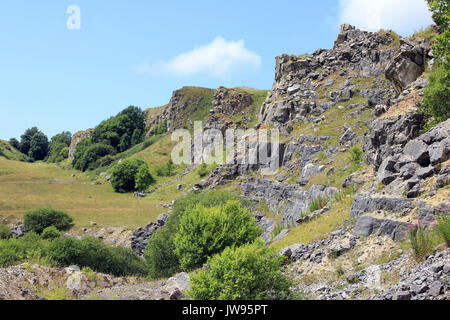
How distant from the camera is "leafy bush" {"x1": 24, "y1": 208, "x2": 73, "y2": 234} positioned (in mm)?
61094

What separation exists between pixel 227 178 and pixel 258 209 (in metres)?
13.7

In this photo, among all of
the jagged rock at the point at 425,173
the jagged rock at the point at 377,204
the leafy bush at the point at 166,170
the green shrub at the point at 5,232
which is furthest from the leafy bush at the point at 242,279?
the leafy bush at the point at 166,170

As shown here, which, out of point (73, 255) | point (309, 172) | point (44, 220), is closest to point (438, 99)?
point (309, 172)

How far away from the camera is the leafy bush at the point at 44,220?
61094 millimetres

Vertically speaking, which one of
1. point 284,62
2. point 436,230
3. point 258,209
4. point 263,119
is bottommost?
point 258,209

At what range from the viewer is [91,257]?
A: 39625 millimetres

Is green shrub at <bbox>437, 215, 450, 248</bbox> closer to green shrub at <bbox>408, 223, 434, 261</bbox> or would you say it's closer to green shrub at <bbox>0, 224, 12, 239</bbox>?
green shrub at <bbox>408, 223, 434, 261</bbox>

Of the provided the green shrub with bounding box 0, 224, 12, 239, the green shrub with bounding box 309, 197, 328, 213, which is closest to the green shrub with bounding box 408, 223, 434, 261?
the green shrub with bounding box 309, 197, 328, 213

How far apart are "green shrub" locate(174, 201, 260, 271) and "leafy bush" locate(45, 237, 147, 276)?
47.6 ft

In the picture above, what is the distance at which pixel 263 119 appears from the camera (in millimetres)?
70250

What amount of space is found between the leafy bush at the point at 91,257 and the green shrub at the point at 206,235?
14499 millimetres

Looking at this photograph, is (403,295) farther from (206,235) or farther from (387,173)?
(206,235)

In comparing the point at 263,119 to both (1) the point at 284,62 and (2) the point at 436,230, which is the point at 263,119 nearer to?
(1) the point at 284,62
